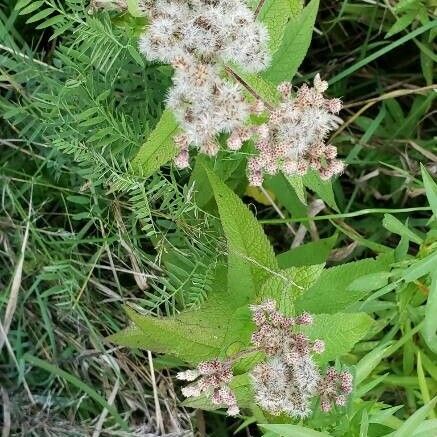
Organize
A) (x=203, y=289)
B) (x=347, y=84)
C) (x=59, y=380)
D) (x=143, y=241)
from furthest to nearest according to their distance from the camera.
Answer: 1. (x=347, y=84)
2. (x=59, y=380)
3. (x=143, y=241)
4. (x=203, y=289)

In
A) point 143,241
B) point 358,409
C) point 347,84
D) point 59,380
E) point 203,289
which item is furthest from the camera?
point 347,84

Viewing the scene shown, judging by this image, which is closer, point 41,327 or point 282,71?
point 282,71

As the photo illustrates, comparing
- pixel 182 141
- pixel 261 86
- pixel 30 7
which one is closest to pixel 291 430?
pixel 182 141

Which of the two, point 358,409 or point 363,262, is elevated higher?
point 363,262

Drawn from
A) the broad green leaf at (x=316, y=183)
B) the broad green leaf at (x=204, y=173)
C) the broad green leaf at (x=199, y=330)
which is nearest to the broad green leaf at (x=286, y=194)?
the broad green leaf at (x=204, y=173)

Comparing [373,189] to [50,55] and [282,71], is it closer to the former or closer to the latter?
[282,71]

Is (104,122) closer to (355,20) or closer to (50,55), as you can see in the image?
(50,55)

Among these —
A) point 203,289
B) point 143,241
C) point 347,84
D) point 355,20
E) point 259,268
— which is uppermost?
point 355,20

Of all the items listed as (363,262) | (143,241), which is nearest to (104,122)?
(143,241)
